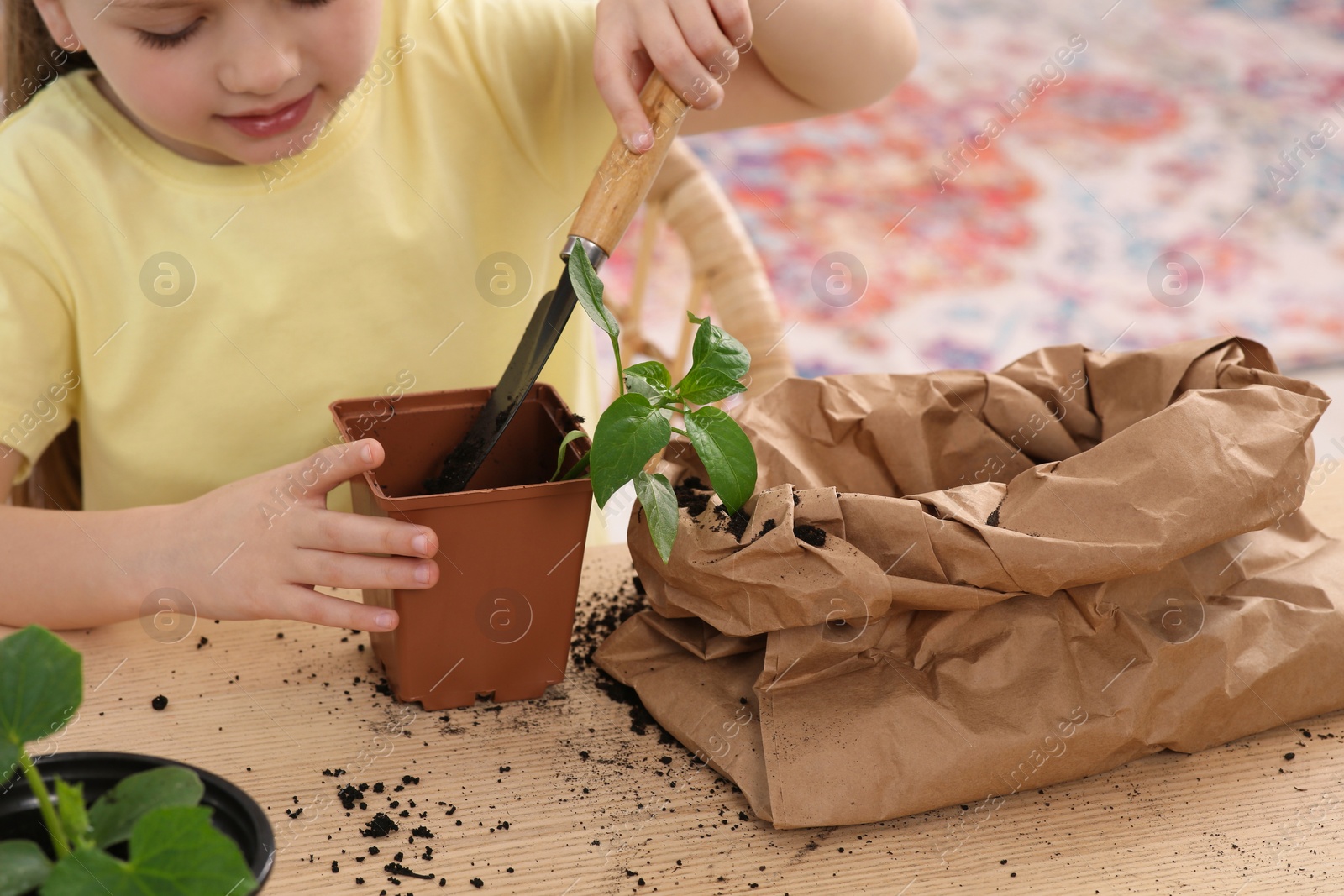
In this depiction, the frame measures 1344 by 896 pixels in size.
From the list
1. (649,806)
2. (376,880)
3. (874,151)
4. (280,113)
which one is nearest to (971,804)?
(649,806)

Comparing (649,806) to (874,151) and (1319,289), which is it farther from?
(874,151)

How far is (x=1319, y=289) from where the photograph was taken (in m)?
2.37

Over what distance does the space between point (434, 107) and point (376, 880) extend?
1.96 ft

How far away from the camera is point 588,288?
565 mm

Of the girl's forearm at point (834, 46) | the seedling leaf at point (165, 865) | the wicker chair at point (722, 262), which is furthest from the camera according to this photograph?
the wicker chair at point (722, 262)

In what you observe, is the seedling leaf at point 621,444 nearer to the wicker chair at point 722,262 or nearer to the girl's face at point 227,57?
the girl's face at point 227,57

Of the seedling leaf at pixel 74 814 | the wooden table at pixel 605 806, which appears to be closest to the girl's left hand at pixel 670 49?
the wooden table at pixel 605 806

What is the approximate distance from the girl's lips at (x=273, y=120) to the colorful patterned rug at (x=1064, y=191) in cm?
136

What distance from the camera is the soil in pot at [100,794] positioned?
0.37m

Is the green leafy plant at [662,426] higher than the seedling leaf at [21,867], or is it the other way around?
the seedling leaf at [21,867]

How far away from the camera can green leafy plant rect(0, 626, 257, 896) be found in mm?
307

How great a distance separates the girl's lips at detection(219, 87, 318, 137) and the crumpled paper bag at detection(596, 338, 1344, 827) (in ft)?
1.12

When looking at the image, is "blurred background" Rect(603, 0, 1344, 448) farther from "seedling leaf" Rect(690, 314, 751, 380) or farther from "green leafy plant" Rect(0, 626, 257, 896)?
"green leafy plant" Rect(0, 626, 257, 896)

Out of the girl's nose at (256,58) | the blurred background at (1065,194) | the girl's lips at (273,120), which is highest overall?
the girl's nose at (256,58)
